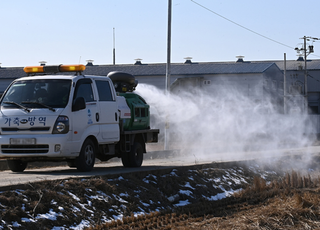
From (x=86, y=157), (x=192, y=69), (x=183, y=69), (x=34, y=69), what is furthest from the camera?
(x=183, y=69)

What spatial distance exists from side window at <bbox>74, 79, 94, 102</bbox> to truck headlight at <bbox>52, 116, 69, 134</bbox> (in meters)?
0.79

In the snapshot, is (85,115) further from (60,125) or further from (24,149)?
(24,149)

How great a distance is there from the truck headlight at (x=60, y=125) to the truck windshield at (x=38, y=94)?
1.12 feet

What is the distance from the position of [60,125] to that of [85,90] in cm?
132

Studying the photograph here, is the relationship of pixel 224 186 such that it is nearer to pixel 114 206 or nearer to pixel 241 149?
pixel 114 206

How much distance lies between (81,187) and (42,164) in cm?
852

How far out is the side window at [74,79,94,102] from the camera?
491 inches

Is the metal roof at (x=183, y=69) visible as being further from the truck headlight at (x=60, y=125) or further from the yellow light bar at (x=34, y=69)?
the truck headlight at (x=60, y=125)

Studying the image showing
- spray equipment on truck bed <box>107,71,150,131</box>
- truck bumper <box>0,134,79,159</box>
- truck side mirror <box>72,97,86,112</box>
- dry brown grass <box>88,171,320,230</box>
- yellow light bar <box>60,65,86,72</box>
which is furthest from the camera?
spray equipment on truck bed <box>107,71,150,131</box>

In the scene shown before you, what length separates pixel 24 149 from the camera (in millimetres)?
11828

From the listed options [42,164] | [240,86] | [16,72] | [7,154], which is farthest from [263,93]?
[7,154]

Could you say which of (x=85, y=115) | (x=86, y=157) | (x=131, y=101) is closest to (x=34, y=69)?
(x=85, y=115)

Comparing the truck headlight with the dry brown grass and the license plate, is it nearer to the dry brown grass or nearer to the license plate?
the license plate

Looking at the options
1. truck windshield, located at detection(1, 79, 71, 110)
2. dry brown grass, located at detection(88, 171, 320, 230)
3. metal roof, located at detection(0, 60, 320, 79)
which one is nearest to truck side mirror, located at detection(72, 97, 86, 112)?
truck windshield, located at detection(1, 79, 71, 110)
